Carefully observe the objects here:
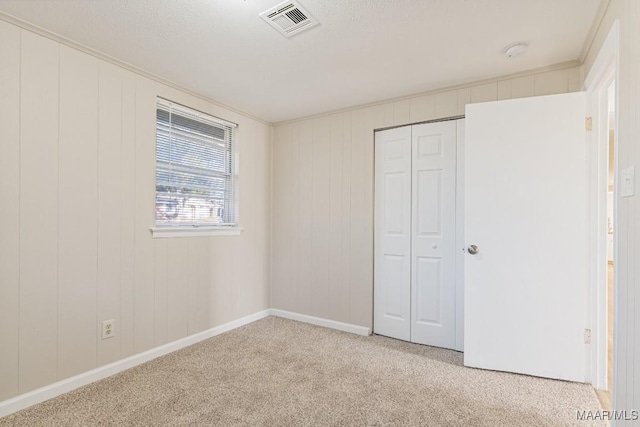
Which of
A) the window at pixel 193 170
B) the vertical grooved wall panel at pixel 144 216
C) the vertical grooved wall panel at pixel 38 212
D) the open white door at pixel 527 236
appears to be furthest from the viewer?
the window at pixel 193 170

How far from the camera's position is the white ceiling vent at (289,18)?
179 cm

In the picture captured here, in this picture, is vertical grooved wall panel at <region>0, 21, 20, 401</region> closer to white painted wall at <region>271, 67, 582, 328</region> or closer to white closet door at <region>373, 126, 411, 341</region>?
white painted wall at <region>271, 67, 582, 328</region>

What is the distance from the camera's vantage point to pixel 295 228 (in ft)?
12.4

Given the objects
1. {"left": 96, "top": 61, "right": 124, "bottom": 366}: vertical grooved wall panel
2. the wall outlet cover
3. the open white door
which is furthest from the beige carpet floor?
the wall outlet cover

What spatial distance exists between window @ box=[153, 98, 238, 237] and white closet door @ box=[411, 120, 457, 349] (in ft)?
6.25

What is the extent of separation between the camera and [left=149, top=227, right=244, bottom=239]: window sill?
270 centimetres

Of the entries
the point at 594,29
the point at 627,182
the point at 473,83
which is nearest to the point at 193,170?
the point at 473,83

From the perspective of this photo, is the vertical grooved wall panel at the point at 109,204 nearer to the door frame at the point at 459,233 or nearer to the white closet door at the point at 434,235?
the white closet door at the point at 434,235

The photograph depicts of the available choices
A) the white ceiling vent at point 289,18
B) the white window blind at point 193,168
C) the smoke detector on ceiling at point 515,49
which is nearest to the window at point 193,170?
→ the white window blind at point 193,168

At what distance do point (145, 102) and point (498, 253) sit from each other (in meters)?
3.01

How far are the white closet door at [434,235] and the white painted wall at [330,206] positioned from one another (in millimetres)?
271

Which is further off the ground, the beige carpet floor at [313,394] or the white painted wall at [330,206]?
the white painted wall at [330,206]

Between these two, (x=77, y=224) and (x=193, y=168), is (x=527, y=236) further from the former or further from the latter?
(x=77, y=224)

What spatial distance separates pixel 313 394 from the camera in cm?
209
